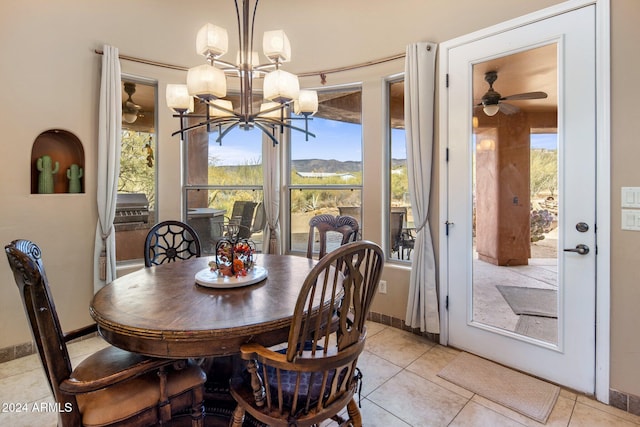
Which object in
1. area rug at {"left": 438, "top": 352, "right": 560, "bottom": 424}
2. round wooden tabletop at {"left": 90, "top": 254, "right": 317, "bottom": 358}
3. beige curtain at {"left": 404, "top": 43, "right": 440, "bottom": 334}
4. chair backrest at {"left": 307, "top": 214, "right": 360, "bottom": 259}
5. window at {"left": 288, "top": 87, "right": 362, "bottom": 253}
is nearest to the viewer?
round wooden tabletop at {"left": 90, "top": 254, "right": 317, "bottom": 358}

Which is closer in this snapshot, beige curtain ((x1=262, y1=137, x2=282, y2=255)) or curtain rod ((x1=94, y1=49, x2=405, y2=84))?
curtain rod ((x1=94, y1=49, x2=405, y2=84))

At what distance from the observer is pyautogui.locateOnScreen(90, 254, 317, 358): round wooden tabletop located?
1288mm

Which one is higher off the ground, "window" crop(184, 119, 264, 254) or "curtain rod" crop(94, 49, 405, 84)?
"curtain rod" crop(94, 49, 405, 84)

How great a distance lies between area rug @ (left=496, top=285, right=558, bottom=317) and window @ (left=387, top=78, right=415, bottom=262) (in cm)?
95

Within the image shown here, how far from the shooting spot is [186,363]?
1521mm

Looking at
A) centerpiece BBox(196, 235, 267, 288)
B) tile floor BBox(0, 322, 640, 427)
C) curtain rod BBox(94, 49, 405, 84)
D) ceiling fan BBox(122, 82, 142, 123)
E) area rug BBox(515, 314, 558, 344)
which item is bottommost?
tile floor BBox(0, 322, 640, 427)

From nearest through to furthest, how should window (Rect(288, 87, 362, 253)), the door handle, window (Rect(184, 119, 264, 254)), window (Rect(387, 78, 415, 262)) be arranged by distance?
the door handle
window (Rect(387, 78, 415, 262))
window (Rect(288, 87, 362, 253))
window (Rect(184, 119, 264, 254))

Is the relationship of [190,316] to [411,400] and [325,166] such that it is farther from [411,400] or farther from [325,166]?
[325,166]

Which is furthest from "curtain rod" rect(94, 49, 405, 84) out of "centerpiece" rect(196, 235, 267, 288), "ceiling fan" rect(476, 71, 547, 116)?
"centerpiece" rect(196, 235, 267, 288)

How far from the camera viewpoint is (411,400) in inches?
81.5

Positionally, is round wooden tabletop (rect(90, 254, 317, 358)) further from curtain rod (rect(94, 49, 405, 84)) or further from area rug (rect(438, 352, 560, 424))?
curtain rod (rect(94, 49, 405, 84))

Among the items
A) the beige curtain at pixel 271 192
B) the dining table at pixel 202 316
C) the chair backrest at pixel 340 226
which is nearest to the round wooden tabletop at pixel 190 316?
the dining table at pixel 202 316

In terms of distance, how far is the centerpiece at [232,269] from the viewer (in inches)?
71.1

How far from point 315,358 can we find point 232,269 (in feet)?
2.74
